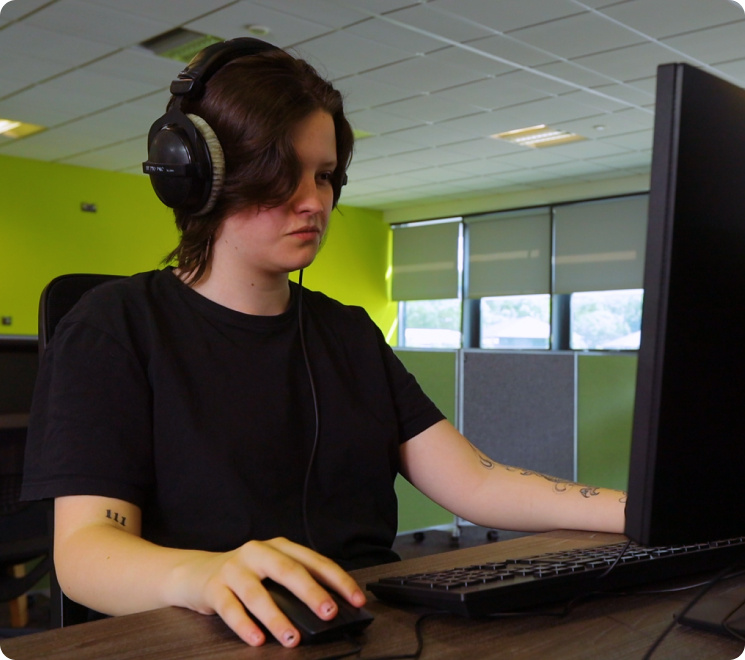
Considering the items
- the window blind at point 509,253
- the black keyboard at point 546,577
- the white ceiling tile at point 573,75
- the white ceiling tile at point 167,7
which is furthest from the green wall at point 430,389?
the window blind at point 509,253

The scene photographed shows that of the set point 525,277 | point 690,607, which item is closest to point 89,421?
point 690,607

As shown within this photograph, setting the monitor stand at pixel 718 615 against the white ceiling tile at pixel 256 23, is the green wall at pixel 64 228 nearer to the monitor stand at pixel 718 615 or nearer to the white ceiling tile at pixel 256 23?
the white ceiling tile at pixel 256 23

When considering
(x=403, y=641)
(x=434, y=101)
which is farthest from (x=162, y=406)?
(x=434, y=101)

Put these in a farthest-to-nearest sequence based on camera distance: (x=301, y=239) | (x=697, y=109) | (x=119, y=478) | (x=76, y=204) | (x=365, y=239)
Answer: (x=365, y=239) → (x=76, y=204) → (x=301, y=239) → (x=119, y=478) → (x=697, y=109)

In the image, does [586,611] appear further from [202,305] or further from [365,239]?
[365,239]

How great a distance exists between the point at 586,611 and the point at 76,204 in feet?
23.8

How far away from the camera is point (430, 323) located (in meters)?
9.53

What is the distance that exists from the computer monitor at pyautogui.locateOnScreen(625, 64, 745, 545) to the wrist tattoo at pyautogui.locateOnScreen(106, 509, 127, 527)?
44 cm

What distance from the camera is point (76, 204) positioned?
7.29m

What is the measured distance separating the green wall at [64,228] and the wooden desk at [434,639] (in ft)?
18.9

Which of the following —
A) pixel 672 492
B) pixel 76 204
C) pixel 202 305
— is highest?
pixel 76 204

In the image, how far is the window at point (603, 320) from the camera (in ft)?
26.1

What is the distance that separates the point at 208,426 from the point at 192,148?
0.28 m

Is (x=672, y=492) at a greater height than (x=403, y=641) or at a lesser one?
greater
